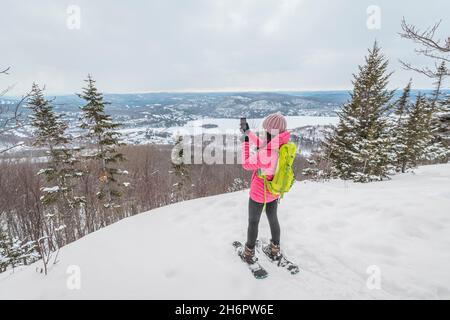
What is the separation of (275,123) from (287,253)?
1.98 meters

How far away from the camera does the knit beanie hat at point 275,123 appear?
2641 millimetres

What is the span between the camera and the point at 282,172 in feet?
8.94

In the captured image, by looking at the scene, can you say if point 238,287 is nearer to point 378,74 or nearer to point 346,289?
point 346,289

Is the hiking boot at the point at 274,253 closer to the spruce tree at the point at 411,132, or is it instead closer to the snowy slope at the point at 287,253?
the snowy slope at the point at 287,253

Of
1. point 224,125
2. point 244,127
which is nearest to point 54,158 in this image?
point 224,125

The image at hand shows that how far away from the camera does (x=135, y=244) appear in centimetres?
358

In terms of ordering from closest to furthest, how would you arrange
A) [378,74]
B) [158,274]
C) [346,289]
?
[346,289] → [158,274] → [378,74]

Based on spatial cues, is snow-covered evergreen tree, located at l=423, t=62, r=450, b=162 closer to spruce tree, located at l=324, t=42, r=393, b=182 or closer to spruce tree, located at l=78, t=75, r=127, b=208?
spruce tree, located at l=324, t=42, r=393, b=182

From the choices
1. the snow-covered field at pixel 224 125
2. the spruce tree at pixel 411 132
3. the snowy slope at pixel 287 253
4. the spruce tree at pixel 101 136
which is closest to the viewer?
the snowy slope at pixel 287 253

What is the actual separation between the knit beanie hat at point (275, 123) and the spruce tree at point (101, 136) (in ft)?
37.1

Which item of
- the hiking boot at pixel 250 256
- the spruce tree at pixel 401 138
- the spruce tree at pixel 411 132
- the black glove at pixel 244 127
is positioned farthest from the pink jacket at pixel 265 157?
the spruce tree at pixel 411 132
